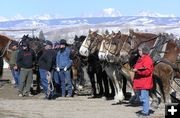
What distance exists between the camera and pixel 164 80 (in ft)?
36.1

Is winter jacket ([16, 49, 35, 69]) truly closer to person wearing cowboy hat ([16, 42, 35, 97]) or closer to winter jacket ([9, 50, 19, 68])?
person wearing cowboy hat ([16, 42, 35, 97])

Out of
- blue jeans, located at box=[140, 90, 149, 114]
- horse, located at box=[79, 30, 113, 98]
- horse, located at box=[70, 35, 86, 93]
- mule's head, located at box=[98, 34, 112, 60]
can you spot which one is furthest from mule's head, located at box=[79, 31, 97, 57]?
blue jeans, located at box=[140, 90, 149, 114]

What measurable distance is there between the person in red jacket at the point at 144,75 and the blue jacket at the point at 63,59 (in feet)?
13.2

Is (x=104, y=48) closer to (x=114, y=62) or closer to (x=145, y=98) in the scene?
(x=114, y=62)

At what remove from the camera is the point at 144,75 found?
1018 cm

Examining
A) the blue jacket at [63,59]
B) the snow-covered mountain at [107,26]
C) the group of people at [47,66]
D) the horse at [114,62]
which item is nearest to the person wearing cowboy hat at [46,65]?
the group of people at [47,66]

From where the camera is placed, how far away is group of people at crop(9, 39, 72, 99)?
13.9 metres

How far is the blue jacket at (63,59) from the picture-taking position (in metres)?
14.0

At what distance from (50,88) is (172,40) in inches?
174

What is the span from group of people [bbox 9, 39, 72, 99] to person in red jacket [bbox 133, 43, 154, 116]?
408cm

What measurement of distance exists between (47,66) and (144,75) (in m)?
4.35

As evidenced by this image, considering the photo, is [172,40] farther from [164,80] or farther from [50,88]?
[50,88]

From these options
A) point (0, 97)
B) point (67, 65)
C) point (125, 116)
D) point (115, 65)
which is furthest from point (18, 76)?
point (125, 116)

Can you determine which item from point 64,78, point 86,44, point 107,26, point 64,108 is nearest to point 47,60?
point 64,78
